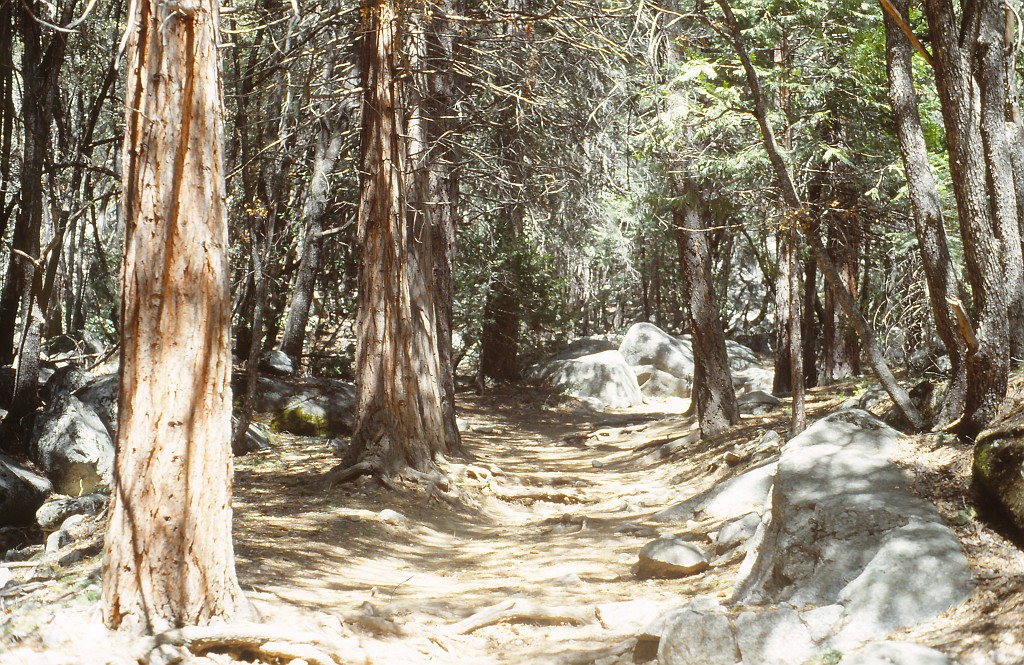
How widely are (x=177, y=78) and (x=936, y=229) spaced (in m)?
5.66

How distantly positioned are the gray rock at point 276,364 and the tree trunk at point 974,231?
11.5 meters

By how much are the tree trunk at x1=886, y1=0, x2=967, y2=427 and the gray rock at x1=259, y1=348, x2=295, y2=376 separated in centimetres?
1087

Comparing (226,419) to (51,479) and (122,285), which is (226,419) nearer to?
(122,285)

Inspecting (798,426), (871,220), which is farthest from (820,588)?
(871,220)

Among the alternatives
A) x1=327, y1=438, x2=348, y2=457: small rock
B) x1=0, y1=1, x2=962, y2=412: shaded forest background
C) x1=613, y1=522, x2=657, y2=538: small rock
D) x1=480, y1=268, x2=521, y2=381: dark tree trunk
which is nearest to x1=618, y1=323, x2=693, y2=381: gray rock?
x1=480, y1=268, x2=521, y2=381: dark tree trunk

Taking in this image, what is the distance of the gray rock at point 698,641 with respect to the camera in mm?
4141

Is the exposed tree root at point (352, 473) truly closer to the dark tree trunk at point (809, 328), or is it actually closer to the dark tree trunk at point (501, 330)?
the dark tree trunk at point (501, 330)

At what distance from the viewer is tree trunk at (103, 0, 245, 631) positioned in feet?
13.1

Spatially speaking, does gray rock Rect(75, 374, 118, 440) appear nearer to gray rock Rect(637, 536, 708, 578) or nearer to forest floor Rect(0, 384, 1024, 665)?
forest floor Rect(0, 384, 1024, 665)

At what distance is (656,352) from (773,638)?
19959mm

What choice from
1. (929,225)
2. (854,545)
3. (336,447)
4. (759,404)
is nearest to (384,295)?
(336,447)

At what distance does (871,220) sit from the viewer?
14.7m

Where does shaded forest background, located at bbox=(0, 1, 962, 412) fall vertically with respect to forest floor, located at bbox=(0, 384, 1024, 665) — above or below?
above

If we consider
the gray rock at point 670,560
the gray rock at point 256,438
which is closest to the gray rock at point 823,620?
the gray rock at point 670,560
